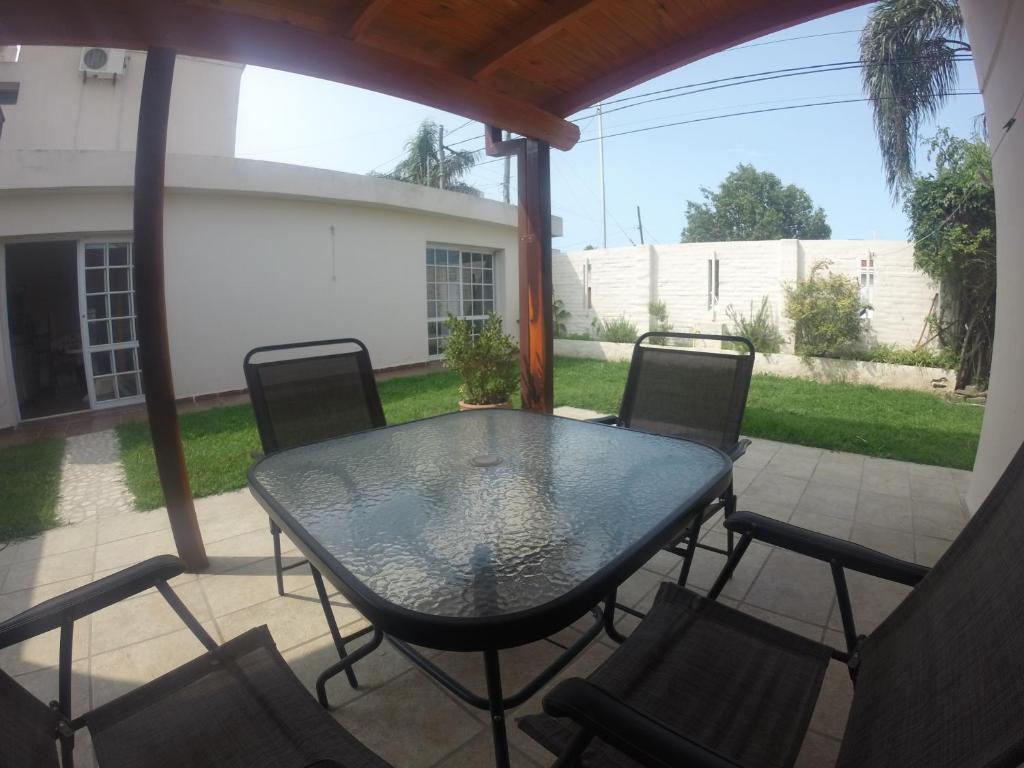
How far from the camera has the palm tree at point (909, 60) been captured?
9.19 metres

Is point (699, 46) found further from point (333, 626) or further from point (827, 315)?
point (827, 315)

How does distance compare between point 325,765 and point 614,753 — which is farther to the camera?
point 614,753

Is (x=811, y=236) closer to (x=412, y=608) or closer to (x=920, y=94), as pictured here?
(x=920, y=94)

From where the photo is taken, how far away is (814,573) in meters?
2.47

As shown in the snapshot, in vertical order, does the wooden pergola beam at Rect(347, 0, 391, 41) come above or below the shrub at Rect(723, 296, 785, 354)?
above

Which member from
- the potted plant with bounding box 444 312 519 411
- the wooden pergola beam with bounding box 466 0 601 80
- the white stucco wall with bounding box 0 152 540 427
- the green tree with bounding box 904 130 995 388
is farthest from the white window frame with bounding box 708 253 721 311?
the wooden pergola beam with bounding box 466 0 601 80

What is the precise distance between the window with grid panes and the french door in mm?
4237

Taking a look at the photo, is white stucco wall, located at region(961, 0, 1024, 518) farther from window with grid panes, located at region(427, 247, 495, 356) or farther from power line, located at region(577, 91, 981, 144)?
power line, located at region(577, 91, 981, 144)

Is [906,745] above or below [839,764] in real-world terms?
above

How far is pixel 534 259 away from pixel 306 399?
5.99 ft

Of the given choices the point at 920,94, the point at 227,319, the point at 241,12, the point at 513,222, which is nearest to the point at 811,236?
the point at 920,94

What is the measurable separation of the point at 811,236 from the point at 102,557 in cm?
3757

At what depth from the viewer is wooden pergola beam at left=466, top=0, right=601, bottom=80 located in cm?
226

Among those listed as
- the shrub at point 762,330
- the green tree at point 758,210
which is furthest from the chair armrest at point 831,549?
the green tree at point 758,210
